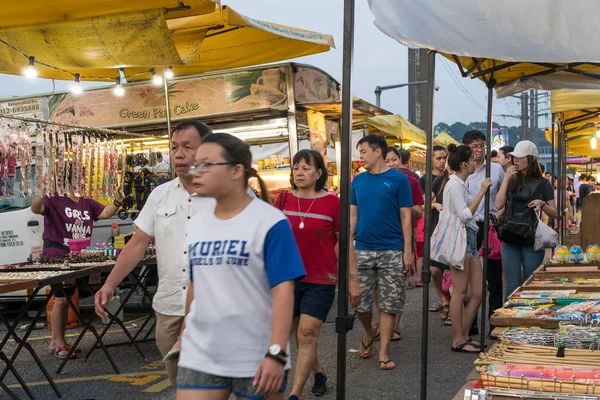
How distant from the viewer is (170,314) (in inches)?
171

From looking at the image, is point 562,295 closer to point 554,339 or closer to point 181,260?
point 554,339

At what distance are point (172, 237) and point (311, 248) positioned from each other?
158 cm

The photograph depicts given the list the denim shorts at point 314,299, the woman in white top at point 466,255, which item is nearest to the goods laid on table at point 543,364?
the denim shorts at point 314,299

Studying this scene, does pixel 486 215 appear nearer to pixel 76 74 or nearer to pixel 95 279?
pixel 95 279

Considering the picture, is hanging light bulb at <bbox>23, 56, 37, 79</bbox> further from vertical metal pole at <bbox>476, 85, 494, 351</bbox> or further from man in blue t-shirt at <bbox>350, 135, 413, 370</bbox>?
vertical metal pole at <bbox>476, 85, 494, 351</bbox>

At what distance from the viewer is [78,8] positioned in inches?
230

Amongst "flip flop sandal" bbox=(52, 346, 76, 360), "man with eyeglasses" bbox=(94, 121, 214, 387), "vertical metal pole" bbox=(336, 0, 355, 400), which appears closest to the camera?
"vertical metal pole" bbox=(336, 0, 355, 400)

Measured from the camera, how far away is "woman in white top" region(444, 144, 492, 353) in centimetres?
731

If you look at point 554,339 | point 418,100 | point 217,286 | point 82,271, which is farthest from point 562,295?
point 418,100

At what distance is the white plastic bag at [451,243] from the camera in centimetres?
720

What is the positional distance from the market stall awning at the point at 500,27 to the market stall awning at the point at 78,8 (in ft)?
7.61

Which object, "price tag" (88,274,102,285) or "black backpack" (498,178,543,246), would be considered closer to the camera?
"black backpack" (498,178,543,246)

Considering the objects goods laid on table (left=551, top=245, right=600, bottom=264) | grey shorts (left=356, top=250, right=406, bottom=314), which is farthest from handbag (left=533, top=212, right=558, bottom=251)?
grey shorts (left=356, top=250, right=406, bottom=314)

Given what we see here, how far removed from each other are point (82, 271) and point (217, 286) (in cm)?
389
